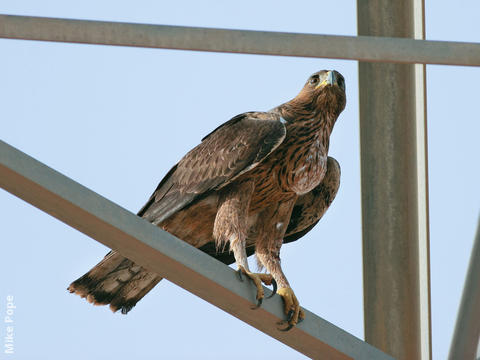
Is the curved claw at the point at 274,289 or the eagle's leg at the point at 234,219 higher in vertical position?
the eagle's leg at the point at 234,219

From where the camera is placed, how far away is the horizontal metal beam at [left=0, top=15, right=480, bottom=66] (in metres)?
4.24

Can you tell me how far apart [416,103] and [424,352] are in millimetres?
1455

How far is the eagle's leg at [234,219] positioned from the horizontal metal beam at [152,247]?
2.20ft

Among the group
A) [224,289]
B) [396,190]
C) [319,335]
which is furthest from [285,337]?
[396,190]

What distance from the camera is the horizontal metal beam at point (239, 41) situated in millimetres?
4238

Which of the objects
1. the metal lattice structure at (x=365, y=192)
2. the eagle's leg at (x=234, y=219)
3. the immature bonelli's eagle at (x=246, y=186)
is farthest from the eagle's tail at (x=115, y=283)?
the metal lattice structure at (x=365, y=192)

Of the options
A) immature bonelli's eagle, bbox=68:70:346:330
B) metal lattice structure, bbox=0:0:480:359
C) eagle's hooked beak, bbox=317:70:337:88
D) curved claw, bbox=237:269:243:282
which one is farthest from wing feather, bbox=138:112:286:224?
metal lattice structure, bbox=0:0:480:359

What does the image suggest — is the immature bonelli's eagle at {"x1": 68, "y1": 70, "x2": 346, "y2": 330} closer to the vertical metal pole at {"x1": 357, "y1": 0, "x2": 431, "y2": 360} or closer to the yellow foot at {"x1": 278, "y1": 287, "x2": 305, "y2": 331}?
the yellow foot at {"x1": 278, "y1": 287, "x2": 305, "y2": 331}

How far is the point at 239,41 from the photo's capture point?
4.43 meters

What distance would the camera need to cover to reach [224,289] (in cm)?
474

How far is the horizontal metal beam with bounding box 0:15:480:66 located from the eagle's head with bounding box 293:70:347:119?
1.44m

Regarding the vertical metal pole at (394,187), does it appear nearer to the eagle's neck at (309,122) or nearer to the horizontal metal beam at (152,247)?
the eagle's neck at (309,122)

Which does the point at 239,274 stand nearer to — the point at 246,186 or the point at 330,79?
the point at 246,186

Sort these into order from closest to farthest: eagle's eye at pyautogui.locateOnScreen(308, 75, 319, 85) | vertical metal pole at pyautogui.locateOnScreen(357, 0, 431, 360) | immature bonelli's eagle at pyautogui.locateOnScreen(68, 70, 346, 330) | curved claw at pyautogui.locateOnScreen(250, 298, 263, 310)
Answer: curved claw at pyautogui.locateOnScreen(250, 298, 263, 310) → immature bonelli's eagle at pyautogui.locateOnScreen(68, 70, 346, 330) → eagle's eye at pyautogui.locateOnScreen(308, 75, 319, 85) → vertical metal pole at pyautogui.locateOnScreen(357, 0, 431, 360)
